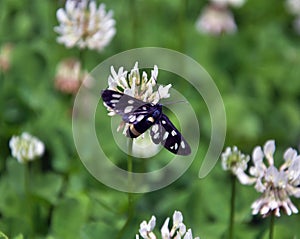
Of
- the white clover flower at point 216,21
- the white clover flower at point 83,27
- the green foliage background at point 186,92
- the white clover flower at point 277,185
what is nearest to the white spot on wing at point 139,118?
the white clover flower at point 277,185

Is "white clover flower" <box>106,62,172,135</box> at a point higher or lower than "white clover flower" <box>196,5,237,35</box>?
lower

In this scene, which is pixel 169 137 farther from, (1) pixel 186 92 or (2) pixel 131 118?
(1) pixel 186 92

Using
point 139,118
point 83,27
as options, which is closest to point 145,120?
point 139,118

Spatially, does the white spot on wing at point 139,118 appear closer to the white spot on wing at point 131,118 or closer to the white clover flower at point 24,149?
the white spot on wing at point 131,118

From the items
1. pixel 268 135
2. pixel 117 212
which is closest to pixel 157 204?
pixel 117 212

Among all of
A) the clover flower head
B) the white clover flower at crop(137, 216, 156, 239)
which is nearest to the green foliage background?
the clover flower head

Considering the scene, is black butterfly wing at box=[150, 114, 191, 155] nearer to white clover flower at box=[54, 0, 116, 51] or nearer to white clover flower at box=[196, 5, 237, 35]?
white clover flower at box=[54, 0, 116, 51]

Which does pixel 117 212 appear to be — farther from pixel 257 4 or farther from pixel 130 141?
Answer: pixel 257 4
